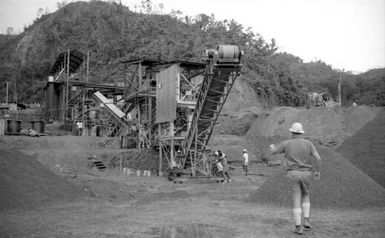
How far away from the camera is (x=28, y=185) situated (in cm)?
1126

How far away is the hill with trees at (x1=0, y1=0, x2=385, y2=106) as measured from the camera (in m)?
50.7

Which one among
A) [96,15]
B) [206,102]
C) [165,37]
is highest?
[96,15]

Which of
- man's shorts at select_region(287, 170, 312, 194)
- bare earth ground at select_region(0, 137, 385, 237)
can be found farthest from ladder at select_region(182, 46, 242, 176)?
man's shorts at select_region(287, 170, 312, 194)

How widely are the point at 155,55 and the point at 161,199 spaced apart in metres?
38.5

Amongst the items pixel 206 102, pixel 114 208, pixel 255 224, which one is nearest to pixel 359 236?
pixel 255 224

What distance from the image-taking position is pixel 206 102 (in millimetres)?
19141

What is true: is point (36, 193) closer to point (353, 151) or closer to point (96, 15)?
point (353, 151)

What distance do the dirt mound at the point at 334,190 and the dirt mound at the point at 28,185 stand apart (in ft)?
19.2

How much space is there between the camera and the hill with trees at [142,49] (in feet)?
166

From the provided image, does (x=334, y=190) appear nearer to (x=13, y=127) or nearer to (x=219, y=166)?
(x=219, y=166)

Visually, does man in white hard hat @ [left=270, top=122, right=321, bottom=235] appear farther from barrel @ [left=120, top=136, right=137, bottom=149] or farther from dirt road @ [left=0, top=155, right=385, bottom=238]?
barrel @ [left=120, top=136, right=137, bottom=149]

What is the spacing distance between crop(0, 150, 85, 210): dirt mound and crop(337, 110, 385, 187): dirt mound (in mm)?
9432

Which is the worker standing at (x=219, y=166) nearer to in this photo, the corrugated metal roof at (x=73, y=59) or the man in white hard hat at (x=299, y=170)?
the man in white hard hat at (x=299, y=170)

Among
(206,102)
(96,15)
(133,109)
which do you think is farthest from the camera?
(96,15)
